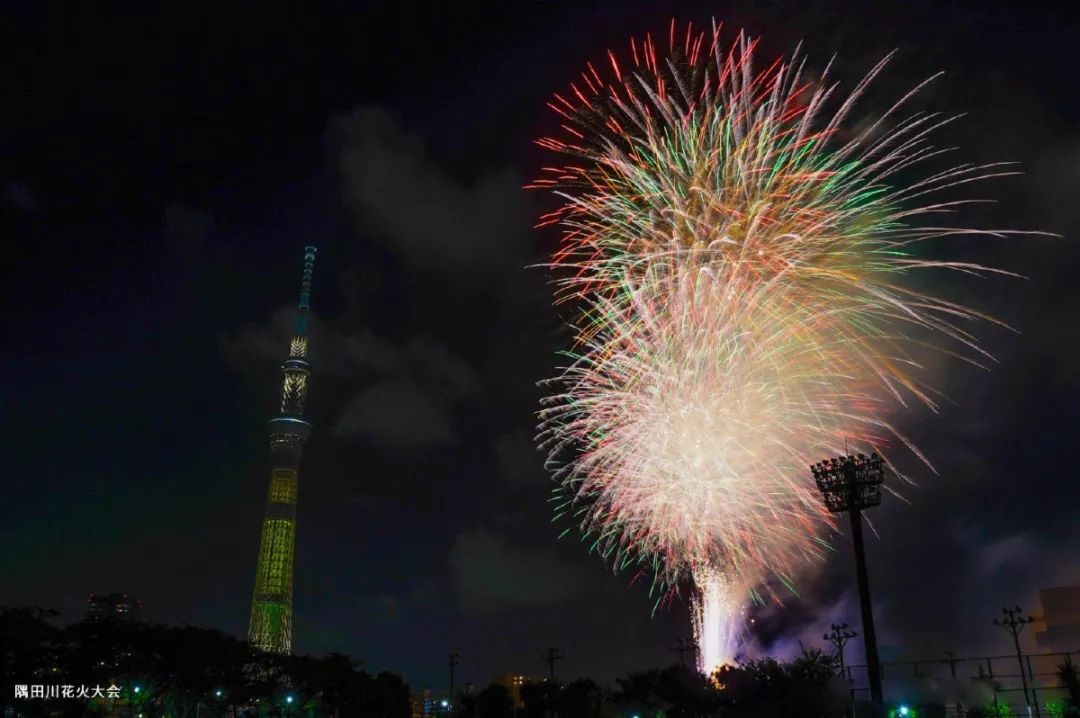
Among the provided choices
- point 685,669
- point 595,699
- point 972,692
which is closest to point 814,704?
point 972,692

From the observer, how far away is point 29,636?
55812 millimetres

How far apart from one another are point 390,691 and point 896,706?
5513 cm

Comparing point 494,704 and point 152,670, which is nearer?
point 152,670

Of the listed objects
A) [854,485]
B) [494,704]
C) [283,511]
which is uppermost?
[283,511]

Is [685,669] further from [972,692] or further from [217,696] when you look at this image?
[217,696]

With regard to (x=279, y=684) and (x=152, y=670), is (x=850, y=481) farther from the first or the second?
(x=279, y=684)

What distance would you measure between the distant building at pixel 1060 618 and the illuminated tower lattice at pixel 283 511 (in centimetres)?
10836

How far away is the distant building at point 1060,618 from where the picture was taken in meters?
118

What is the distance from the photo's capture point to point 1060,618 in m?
119

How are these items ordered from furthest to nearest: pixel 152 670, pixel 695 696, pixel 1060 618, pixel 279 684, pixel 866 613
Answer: pixel 1060 618
pixel 279 684
pixel 695 696
pixel 152 670
pixel 866 613

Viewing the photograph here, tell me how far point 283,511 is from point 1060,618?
381 ft

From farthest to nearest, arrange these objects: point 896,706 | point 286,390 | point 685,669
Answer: point 286,390
point 685,669
point 896,706

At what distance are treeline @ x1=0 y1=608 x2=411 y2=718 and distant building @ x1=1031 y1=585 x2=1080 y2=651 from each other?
94.7 m

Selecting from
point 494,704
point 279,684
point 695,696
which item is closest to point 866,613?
point 695,696
